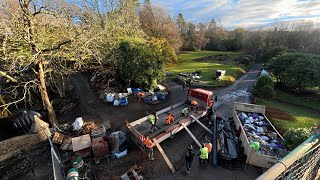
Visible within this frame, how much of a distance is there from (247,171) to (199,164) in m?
2.64

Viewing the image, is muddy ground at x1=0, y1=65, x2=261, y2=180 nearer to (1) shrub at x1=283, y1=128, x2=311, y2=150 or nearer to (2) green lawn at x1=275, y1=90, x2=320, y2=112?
(1) shrub at x1=283, y1=128, x2=311, y2=150

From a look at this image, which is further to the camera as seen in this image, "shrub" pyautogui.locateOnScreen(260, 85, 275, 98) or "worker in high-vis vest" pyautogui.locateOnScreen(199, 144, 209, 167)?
"shrub" pyautogui.locateOnScreen(260, 85, 275, 98)

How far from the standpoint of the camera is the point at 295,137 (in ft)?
34.1

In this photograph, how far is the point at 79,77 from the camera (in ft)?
94.4

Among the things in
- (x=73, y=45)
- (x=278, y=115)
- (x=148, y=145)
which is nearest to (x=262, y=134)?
(x=278, y=115)

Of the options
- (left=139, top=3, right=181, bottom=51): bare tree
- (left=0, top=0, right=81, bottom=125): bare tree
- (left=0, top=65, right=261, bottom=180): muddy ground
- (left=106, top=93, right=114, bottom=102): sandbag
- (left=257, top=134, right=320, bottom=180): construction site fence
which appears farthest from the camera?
(left=139, top=3, right=181, bottom=51): bare tree

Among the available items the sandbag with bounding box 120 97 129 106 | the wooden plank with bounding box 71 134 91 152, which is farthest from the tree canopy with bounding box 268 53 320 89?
the wooden plank with bounding box 71 134 91 152

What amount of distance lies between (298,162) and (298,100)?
92.0 feet

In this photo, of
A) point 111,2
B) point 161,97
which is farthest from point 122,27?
point 161,97

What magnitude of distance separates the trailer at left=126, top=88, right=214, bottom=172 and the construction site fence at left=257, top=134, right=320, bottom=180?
8.16m

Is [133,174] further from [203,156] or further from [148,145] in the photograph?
[203,156]

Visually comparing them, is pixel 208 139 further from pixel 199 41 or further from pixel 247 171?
pixel 199 41

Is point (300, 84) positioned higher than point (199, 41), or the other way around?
point (199, 41)

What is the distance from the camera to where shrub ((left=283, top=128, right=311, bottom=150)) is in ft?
33.2
